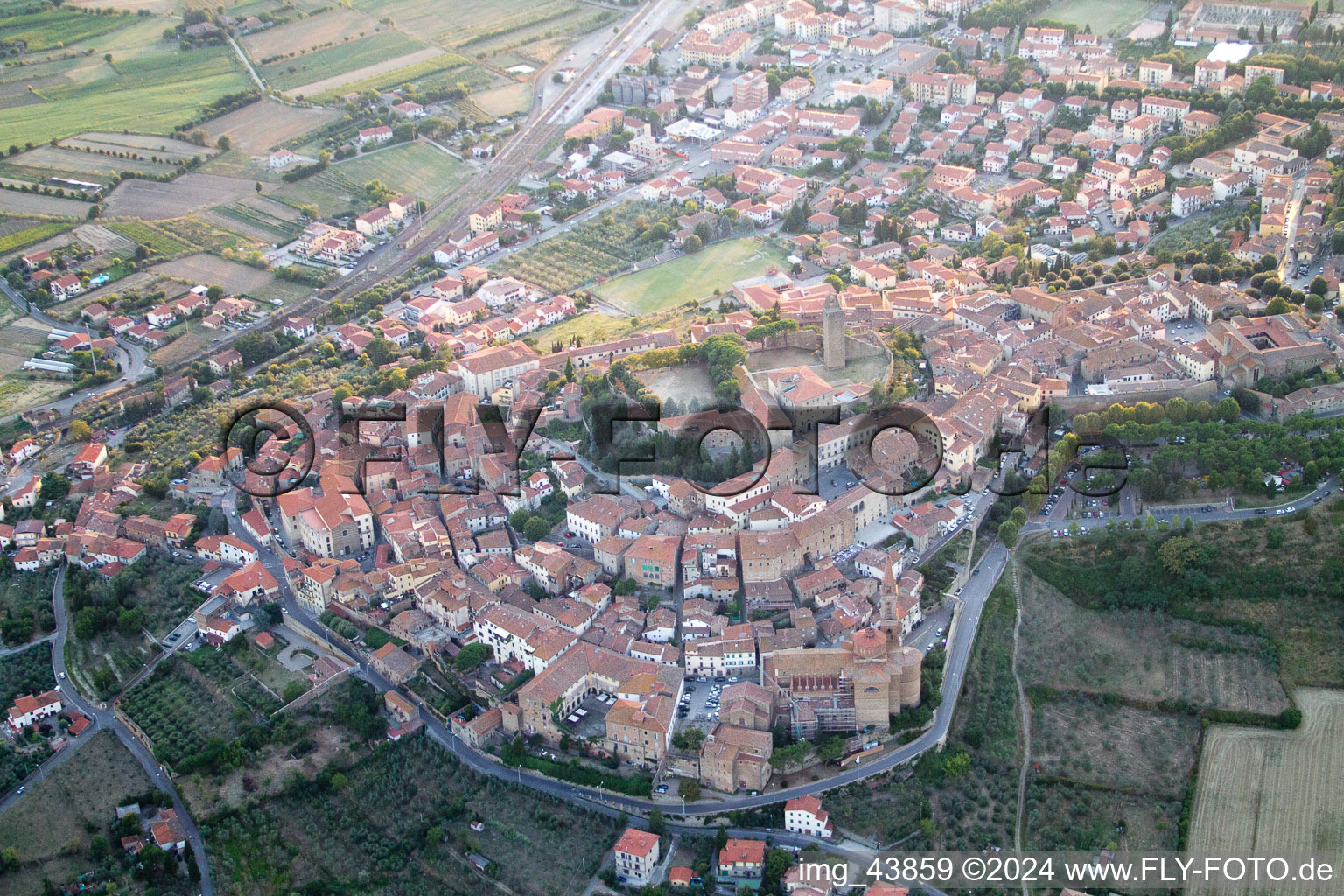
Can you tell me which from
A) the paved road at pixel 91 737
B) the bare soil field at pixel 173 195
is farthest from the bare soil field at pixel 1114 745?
the bare soil field at pixel 173 195

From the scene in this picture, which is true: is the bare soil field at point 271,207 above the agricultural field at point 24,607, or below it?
above

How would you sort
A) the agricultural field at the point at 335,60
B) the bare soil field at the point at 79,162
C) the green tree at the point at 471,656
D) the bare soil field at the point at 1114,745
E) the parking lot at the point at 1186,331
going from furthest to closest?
1. the agricultural field at the point at 335,60
2. the bare soil field at the point at 79,162
3. the parking lot at the point at 1186,331
4. the green tree at the point at 471,656
5. the bare soil field at the point at 1114,745

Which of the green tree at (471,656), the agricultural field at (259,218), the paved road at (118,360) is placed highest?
the agricultural field at (259,218)

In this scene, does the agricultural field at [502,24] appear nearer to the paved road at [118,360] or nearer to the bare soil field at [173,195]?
the bare soil field at [173,195]

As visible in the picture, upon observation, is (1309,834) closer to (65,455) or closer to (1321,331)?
(1321,331)

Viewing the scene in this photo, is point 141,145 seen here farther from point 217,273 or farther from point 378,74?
point 217,273

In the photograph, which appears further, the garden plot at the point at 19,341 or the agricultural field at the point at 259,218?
the agricultural field at the point at 259,218

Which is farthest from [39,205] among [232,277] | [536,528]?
[536,528]

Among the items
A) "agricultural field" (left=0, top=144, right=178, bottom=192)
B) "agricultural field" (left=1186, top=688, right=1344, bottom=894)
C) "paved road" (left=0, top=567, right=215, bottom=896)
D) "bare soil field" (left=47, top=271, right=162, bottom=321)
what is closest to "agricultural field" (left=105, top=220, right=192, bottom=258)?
"bare soil field" (left=47, top=271, right=162, bottom=321)

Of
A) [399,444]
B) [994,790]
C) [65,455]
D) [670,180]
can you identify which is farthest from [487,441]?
[670,180]
